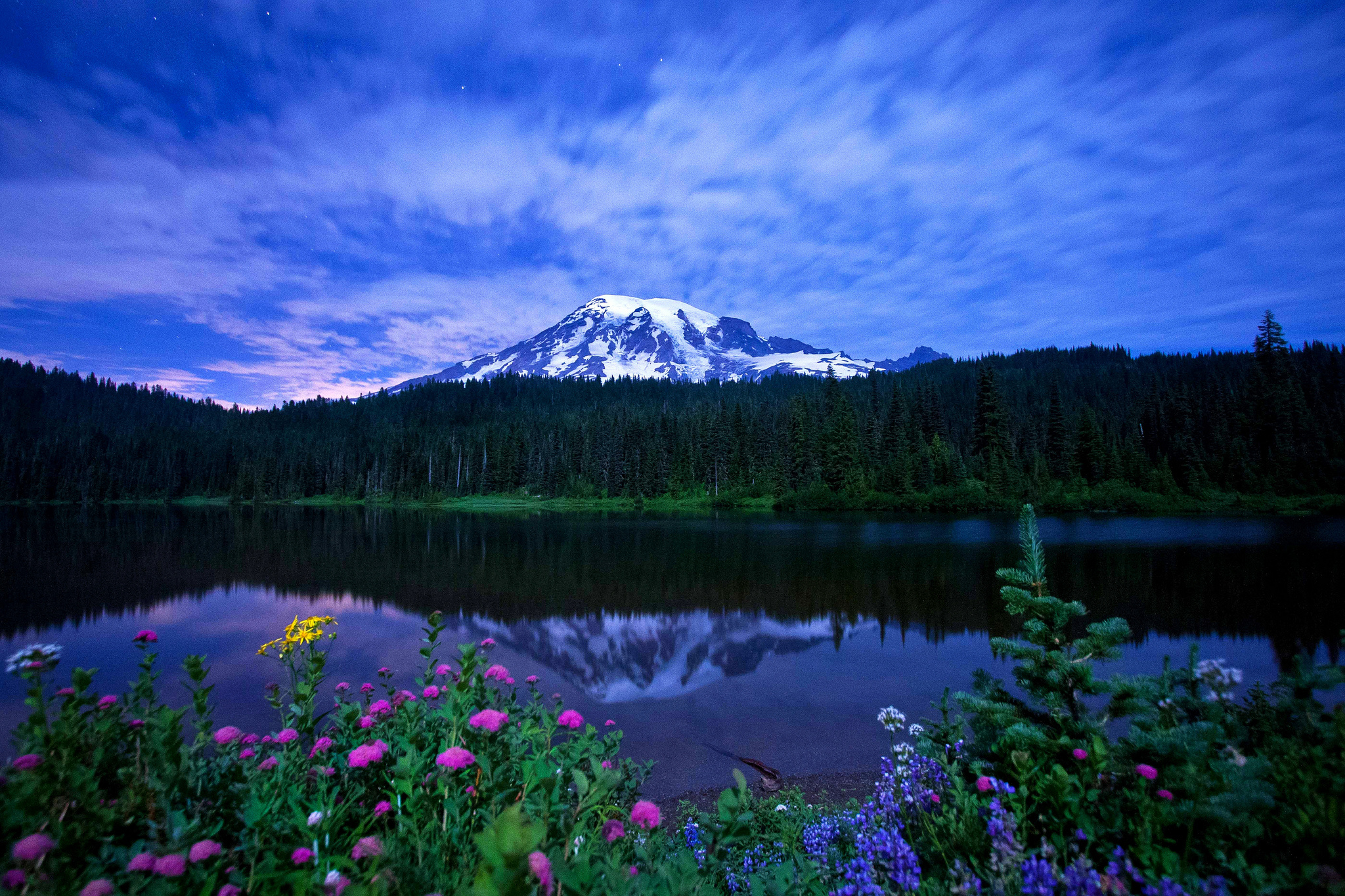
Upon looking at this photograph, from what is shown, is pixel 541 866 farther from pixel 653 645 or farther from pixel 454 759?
pixel 653 645

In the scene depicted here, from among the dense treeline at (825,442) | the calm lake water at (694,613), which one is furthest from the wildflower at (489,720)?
the dense treeline at (825,442)

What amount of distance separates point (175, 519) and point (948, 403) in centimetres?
13811

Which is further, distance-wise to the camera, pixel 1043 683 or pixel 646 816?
pixel 1043 683

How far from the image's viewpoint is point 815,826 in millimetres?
5160

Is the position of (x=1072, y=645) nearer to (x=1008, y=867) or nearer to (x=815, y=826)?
(x=1008, y=867)

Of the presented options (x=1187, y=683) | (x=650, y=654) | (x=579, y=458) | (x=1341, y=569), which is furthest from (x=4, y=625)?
(x=579, y=458)

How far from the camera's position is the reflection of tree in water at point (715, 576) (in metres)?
17.2

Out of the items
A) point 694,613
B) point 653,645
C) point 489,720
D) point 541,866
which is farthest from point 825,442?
point 541,866

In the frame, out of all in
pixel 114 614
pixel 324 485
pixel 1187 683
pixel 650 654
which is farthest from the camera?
pixel 324 485

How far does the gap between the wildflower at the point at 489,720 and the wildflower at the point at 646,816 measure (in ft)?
3.92

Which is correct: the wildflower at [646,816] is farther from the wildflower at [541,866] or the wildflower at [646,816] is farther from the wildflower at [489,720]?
the wildflower at [489,720]

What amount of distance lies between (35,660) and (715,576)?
22.7 meters

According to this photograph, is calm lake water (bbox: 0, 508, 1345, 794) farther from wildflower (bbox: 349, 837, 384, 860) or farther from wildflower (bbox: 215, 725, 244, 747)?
wildflower (bbox: 349, 837, 384, 860)

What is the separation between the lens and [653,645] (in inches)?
586
